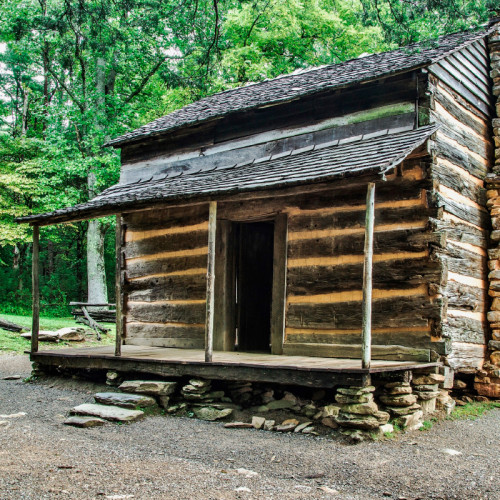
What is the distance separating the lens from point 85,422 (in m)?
6.57

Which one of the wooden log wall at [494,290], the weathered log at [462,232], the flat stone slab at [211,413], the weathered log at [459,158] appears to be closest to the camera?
the flat stone slab at [211,413]

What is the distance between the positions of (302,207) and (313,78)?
3.23m

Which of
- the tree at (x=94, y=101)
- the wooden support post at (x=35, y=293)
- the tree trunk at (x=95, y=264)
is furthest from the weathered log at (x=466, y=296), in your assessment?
the tree trunk at (x=95, y=264)

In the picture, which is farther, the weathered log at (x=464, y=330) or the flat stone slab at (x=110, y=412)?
the weathered log at (x=464, y=330)

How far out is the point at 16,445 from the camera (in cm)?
546

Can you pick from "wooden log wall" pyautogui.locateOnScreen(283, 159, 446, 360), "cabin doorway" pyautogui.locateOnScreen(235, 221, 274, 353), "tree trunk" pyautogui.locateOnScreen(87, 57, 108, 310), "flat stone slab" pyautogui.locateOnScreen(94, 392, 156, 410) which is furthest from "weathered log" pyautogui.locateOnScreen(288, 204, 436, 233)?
"tree trunk" pyautogui.locateOnScreen(87, 57, 108, 310)

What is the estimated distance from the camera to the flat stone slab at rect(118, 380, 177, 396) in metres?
7.45

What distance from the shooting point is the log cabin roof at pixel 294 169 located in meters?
6.43

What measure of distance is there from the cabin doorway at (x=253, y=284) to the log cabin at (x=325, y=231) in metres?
0.03

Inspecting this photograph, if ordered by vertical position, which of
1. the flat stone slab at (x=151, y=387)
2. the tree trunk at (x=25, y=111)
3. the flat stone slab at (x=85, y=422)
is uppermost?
the tree trunk at (x=25, y=111)

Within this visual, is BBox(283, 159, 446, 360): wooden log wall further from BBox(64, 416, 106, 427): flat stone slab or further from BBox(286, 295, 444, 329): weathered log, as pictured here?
BBox(64, 416, 106, 427): flat stone slab

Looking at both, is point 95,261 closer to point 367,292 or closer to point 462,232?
point 462,232

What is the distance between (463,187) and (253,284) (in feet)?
12.6

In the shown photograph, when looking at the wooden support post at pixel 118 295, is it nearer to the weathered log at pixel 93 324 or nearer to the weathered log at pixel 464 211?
the weathered log at pixel 464 211
